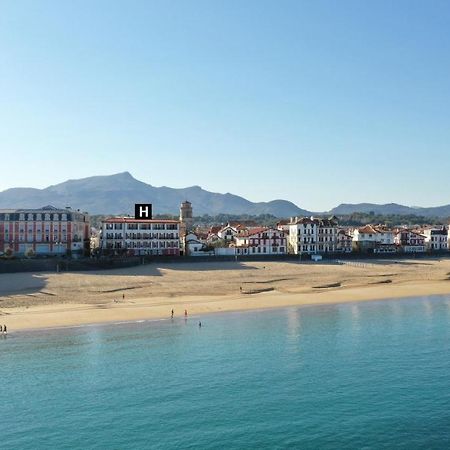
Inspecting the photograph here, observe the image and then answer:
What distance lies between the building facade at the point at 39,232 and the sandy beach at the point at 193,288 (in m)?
15.2

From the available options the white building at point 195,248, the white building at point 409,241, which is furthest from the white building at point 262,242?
the white building at point 409,241

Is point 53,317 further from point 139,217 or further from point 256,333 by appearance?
point 139,217

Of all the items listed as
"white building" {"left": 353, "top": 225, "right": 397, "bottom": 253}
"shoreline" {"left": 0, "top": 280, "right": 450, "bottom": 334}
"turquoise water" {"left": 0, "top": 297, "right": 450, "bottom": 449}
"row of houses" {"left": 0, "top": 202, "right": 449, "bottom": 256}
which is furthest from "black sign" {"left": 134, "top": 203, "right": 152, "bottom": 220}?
"turquoise water" {"left": 0, "top": 297, "right": 450, "bottom": 449}

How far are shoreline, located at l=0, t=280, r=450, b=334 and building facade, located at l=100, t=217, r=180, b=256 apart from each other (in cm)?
3309

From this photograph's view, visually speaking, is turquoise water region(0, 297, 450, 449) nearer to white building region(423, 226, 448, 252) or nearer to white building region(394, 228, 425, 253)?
white building region(394, 228, 425, 253)

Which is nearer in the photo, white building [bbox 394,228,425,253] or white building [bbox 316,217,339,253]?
white building [bbox 316,217,339,253]

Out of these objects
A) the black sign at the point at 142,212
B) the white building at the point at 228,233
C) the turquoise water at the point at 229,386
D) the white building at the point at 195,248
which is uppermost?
the black sign at the point at 142,212

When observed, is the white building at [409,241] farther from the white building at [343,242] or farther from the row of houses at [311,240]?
the white building at [343,242]

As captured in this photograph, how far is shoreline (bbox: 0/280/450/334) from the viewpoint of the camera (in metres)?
51.5

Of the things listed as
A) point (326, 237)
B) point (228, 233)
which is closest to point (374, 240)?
point (326, 237)

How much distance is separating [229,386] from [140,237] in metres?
67.2

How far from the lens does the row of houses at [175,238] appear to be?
91062mm

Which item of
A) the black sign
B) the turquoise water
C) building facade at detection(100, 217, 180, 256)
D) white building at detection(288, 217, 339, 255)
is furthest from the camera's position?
white building at detection(288, 217, 339, 255)

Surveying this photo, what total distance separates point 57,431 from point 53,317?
27.4m
